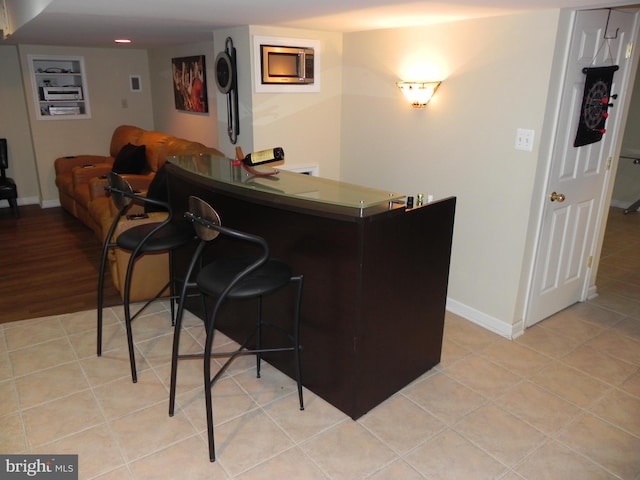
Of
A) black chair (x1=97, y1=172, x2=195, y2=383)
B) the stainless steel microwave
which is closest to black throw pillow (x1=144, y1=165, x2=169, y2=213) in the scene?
black chair (x1=97, y1=172, x2=195, y2=383)

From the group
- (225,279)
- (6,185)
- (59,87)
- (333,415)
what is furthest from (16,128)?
(333,415)

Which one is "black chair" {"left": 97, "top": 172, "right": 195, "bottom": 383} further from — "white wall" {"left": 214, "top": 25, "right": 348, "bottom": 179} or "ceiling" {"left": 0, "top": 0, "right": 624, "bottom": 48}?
"white wall" {"left": 214, "top": 25, "right": 348, "bottom": 179}

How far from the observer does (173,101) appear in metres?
6.12

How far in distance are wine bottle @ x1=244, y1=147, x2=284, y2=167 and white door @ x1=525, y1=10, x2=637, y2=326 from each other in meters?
1.63

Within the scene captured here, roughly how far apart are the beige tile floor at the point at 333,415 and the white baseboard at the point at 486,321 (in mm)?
75

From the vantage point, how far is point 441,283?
2.65m

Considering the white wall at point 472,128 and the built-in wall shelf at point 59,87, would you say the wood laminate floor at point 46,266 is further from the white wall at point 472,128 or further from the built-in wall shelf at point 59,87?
the white wall at point 472,128

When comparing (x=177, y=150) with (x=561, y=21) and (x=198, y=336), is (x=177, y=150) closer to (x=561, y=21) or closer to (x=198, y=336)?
(x=198, y=336)

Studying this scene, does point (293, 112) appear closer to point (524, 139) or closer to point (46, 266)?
point (524, 139)

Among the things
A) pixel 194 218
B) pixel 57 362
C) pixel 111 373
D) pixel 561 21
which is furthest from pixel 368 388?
pixel 561 21

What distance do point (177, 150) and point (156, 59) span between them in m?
2.15

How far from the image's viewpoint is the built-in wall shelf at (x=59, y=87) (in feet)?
19.9

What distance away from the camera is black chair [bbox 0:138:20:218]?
225 inches

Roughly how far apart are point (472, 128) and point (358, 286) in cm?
158
